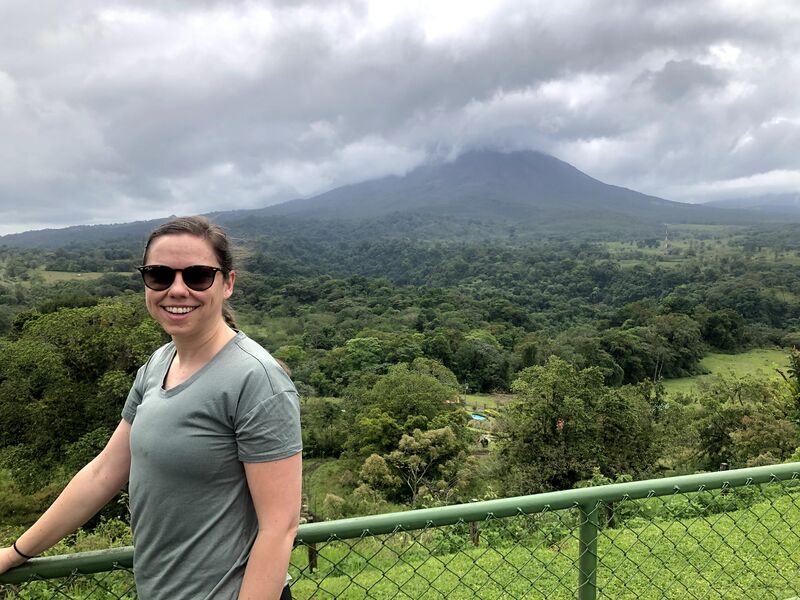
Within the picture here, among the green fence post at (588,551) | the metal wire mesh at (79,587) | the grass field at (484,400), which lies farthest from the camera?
the grass field at (484,400)

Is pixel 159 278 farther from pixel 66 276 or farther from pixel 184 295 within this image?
pixel 66 276

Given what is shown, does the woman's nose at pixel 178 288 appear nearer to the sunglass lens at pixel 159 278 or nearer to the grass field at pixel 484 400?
the sunglass lens at pixel 159 278

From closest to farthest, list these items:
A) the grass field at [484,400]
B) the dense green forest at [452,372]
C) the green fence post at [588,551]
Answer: the green fence post at [588,551]
the dense green forest at [452,372]
the grass field at [484,400]

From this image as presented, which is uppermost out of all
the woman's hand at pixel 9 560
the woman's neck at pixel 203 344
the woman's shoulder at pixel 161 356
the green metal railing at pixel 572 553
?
the woman's neck at pixel 203 344

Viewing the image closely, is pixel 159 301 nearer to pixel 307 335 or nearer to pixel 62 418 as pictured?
pixel 62 418

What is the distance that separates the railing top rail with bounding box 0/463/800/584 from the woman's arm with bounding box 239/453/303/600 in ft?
1.05

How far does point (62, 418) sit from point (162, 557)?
13.1 metres

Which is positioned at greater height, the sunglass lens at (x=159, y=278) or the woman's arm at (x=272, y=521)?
the sunglass lens at (x=159, y=278)

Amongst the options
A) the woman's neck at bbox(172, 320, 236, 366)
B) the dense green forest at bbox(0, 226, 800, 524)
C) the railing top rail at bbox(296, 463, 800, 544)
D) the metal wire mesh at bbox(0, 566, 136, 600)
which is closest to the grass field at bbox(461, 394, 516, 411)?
the dense green forest at bbox(0, 226, 800, 524)

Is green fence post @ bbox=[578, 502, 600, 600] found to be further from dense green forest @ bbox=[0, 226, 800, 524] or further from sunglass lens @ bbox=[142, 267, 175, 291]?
sunglass lens @ bbox=[142, 267, 175, 291]

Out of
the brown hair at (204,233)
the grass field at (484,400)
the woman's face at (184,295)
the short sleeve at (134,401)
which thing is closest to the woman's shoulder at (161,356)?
the short sleeve at (134,401)

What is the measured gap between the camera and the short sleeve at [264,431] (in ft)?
3.59

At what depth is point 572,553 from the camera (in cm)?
485

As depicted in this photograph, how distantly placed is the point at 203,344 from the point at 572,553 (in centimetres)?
475
